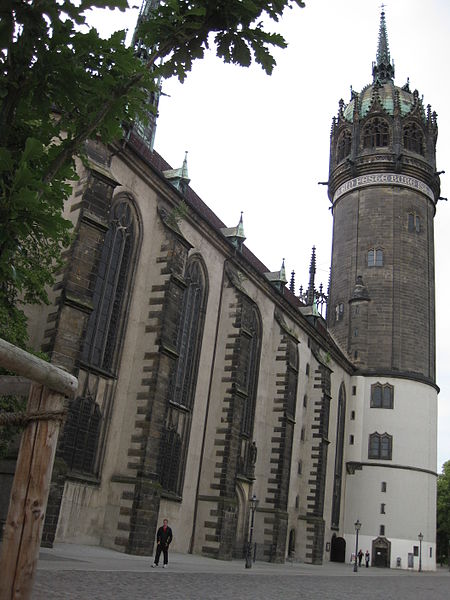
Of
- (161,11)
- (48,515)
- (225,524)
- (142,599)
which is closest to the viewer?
(161,11)

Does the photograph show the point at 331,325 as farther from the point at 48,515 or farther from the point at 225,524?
the point at 48,515

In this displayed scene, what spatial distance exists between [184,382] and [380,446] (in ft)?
79.1

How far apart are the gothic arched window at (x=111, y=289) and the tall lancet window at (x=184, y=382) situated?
3.10 m

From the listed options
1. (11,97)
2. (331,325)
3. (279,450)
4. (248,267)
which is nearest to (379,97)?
(331,325)

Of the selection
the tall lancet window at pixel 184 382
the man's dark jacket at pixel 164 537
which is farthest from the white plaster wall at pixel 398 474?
the man's dark jacket at pixel 164 537

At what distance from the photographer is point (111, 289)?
891 inches

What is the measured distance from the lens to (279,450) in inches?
1287

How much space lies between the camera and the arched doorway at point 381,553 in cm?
4341

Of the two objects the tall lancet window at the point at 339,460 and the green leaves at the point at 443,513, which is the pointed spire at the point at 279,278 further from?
the green leaves at the point at 443,513

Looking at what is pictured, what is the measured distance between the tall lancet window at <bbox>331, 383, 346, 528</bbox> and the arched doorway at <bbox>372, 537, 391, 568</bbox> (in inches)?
112

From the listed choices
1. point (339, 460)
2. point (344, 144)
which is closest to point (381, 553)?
point (339, 460)

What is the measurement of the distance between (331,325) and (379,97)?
18.7 metres

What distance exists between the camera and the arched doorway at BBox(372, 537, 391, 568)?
142 feet

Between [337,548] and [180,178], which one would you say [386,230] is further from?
[180,178]
